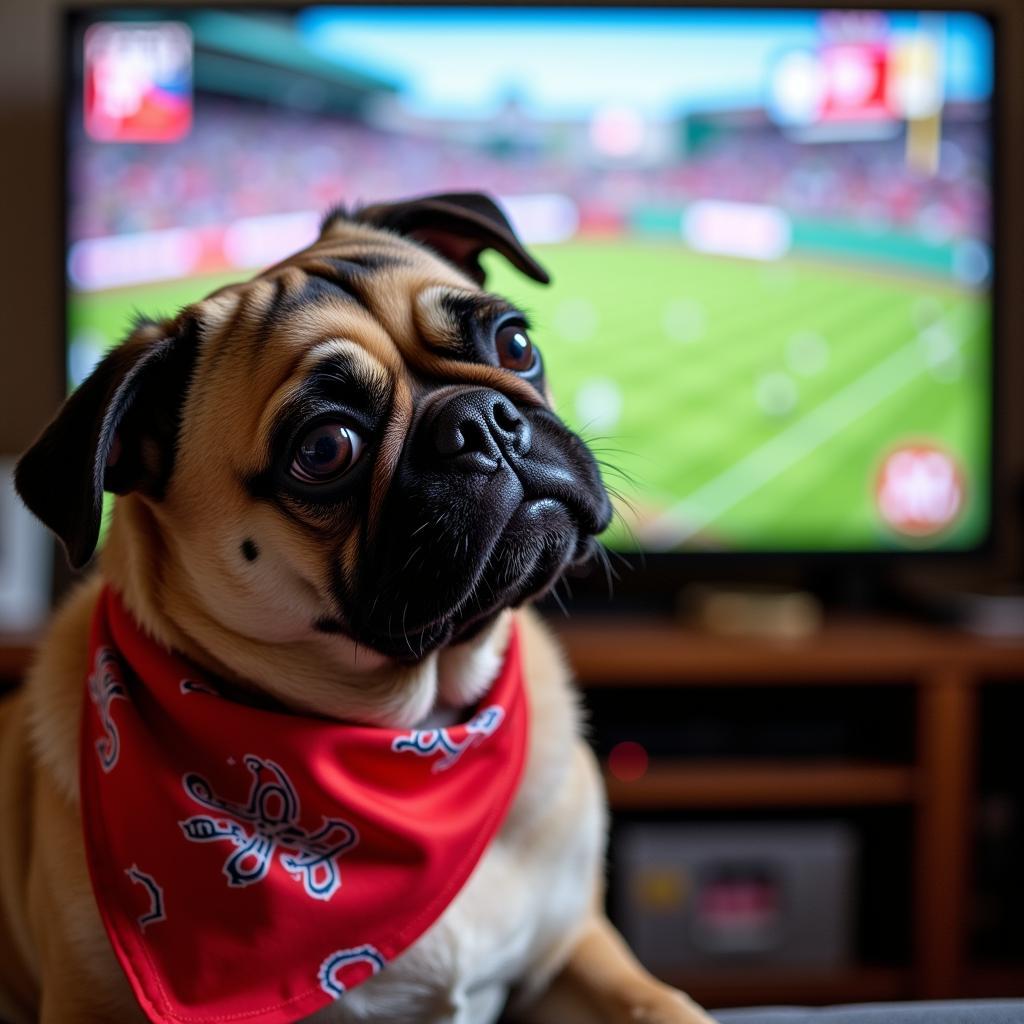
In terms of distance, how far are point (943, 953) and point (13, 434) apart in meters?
2.28

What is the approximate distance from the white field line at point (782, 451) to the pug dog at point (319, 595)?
1.33m

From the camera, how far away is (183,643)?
1.04 metres

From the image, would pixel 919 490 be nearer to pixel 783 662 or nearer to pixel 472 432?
pixel 783 662

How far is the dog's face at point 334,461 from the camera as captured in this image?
0.93m

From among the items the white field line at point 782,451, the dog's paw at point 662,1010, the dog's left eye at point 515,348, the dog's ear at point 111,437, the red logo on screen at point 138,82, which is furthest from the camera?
the white field line at point 782,451

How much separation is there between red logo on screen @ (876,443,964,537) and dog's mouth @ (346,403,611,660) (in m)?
1.60

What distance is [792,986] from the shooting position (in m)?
2.14

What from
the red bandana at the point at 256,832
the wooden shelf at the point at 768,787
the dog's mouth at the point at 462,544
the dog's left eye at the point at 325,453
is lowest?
the wooden shelf at the point at 768,787

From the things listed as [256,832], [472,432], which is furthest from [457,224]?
[256,832]

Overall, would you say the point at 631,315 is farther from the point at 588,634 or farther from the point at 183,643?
the point at 183,643

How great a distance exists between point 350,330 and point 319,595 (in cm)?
24

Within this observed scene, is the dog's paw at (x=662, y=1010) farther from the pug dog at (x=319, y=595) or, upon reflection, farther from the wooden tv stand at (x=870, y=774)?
the wooden tv stand at (x=870, y=774)

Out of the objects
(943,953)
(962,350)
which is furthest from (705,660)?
(962,350)

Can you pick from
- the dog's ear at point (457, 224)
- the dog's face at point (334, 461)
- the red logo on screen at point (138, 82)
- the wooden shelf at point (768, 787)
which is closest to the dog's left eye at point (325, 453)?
the dog's face at point (334, 461)
